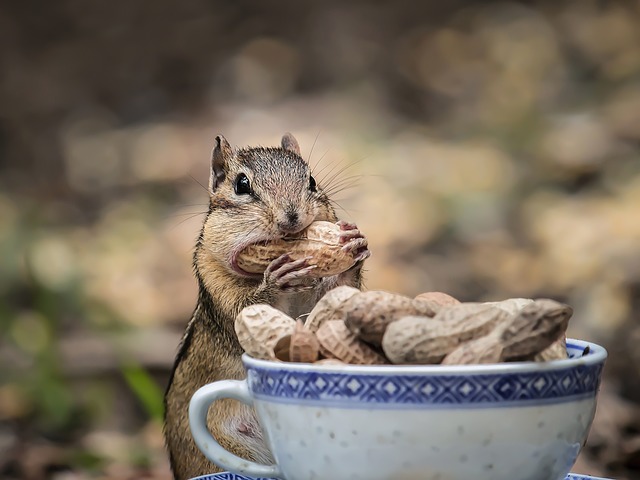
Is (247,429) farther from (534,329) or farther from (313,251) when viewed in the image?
(534,329)

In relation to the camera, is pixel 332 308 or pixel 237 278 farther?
pixel 237 278

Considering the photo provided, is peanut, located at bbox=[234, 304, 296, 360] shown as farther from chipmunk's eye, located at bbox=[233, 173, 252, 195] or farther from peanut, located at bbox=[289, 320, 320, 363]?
chipmunk's eye, located at bbox=[233, 173, 252, 195]

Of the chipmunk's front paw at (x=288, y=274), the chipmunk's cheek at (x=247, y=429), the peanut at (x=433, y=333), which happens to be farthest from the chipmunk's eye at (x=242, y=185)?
the peanut at (x=433, y=333)

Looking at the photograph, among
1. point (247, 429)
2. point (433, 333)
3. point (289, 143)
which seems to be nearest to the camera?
point (433, 333)

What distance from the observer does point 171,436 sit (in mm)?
2471

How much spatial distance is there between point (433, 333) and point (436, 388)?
0.13 m

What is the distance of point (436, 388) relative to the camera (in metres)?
1.39

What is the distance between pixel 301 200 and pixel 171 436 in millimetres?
650

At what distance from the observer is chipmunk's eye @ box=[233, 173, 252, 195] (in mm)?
2428

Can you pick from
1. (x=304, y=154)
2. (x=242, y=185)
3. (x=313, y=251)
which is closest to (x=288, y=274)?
(x=313, y=251)

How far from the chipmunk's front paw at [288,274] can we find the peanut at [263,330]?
0.46m

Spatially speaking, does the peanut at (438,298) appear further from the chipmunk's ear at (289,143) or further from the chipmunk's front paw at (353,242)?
the chipmunk's ear at (289,143)

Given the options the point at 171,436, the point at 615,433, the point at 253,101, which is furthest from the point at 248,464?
the point at 253,101

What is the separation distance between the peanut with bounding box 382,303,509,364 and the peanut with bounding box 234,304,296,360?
0.19 meters
